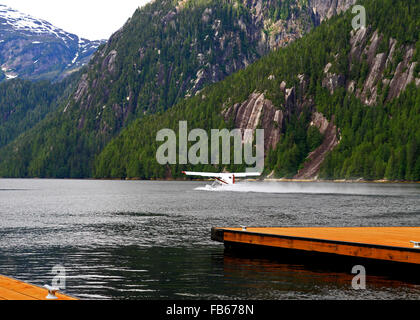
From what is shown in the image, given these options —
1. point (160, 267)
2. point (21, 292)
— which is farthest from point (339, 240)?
point (21, 292)

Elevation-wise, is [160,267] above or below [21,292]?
below

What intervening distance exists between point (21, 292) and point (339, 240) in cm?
2235

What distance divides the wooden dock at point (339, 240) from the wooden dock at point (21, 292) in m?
20.3

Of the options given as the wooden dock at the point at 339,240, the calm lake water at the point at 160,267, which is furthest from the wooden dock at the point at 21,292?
the wooden dock at the point at 339,240

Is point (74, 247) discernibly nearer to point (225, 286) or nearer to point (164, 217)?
point (225, 286)

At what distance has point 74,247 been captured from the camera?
46.8 meters

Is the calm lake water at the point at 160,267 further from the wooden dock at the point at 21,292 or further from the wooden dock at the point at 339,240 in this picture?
the wooden dock at the point at 21,292

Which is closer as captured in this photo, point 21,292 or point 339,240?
point 21,292

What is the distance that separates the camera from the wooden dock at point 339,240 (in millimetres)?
33562

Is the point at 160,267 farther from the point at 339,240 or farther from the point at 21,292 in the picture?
the point at 21,292

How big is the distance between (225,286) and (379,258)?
10.0 metres

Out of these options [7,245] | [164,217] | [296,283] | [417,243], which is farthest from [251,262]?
[164,217]

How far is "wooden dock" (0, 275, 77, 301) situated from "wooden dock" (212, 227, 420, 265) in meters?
20.3

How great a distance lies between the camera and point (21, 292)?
70.6 ft
